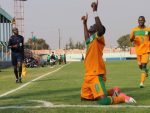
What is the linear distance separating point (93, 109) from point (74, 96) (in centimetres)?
250

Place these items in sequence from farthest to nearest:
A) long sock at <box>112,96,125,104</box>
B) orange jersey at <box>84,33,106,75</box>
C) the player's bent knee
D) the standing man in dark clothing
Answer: the standing man in dark clothing → orange jersey at <box>84,33,106,75</box> → long sock at <box>112,96,125,104</box> → the player's bent knee

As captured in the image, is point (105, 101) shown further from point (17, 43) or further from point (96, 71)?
point (17, 43)

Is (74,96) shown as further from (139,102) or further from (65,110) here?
(65,110)

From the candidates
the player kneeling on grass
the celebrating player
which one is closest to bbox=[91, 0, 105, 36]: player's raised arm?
the player kneeling on grass

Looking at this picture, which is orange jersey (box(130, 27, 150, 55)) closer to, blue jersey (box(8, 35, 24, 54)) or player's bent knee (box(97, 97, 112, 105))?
blue jersey (box(8, 35, 24, 54))

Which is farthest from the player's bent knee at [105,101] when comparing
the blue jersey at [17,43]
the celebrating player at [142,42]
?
the blue jersey at [17,43]

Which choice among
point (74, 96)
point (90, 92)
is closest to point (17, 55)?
point (74, 96)

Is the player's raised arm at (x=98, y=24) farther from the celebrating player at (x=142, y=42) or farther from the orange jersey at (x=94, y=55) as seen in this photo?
the celebrating player at (x=142, y=42)

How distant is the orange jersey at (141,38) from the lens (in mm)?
13555

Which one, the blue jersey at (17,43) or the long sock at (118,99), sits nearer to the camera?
the long sock at (118,99)

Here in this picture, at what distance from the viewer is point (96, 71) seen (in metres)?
9.41

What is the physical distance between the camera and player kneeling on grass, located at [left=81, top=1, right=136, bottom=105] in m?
9.12

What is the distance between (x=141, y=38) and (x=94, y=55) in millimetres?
4371

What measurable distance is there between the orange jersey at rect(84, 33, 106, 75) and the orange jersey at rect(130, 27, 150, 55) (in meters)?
3.98
